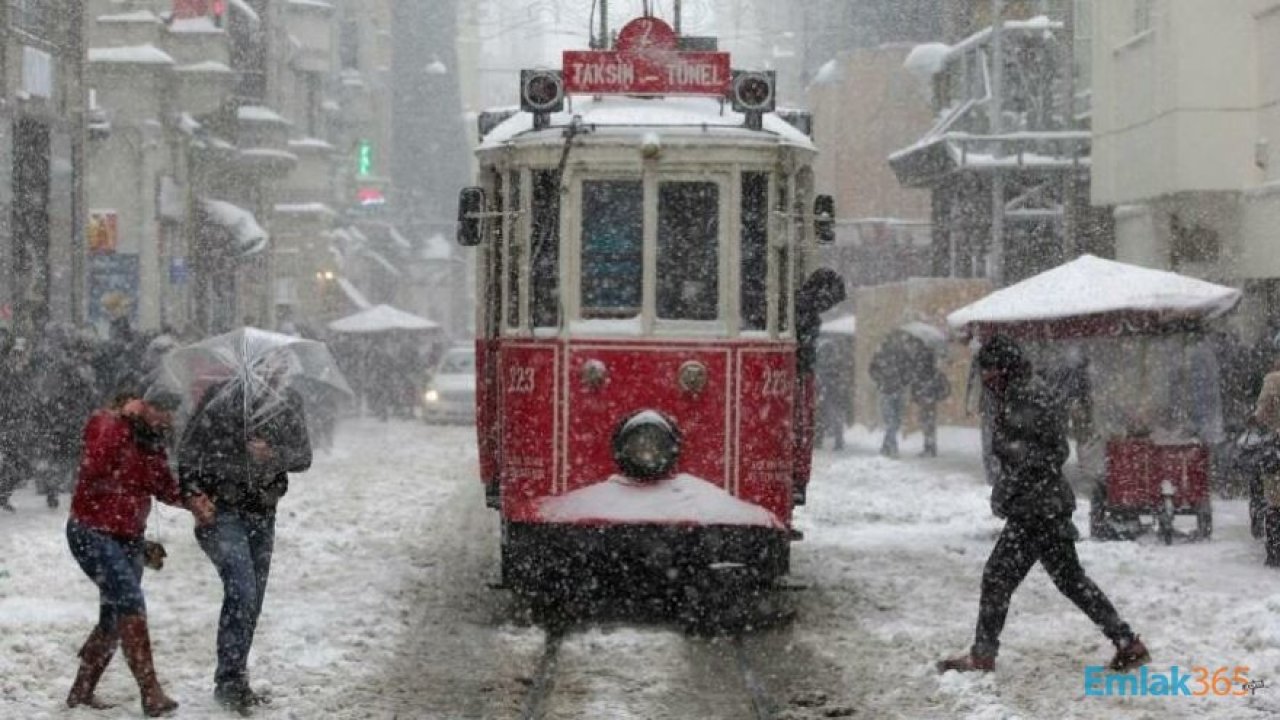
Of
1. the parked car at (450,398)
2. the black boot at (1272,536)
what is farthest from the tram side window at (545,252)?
the parked car at (450,398)

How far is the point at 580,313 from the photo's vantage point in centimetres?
1319

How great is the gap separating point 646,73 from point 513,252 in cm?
146

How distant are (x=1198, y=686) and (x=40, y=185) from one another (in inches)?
932

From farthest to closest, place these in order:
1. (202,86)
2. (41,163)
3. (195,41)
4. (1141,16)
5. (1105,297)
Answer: (202,86) < (195,41) < (41,163) < (1141,16) < (1105,297)

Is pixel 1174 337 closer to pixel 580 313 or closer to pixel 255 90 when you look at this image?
pixel 580 313

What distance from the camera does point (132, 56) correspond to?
126ft

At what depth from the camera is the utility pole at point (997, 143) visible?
3675 centimetres

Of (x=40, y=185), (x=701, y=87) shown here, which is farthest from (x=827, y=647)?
(x=40, y=185)

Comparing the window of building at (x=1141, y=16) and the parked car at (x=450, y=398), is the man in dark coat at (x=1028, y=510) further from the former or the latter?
the parked car at (x=450, y=398)

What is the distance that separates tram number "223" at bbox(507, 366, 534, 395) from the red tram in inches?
0.5

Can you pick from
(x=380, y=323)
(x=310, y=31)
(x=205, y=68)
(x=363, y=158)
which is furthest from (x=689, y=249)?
(x=363, y=158)

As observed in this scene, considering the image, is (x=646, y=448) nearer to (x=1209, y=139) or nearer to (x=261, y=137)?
(x=1209, y=139)

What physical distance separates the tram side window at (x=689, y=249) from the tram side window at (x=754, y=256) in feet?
0.59

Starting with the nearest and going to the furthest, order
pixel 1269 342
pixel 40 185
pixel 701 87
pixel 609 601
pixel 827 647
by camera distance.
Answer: pixel 827 647 < pixel 701 87 < pixel 609 601 < pixel 1269 342 < pixel 40 185
